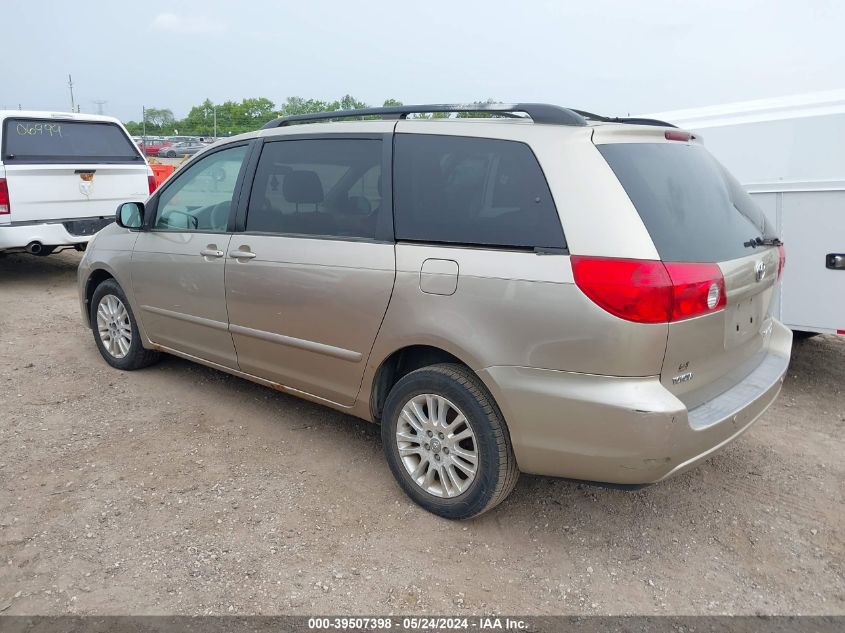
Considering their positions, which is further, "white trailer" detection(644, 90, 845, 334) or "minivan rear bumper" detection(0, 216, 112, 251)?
"minivan rear bumper" detection(0, 216, 112, 251)

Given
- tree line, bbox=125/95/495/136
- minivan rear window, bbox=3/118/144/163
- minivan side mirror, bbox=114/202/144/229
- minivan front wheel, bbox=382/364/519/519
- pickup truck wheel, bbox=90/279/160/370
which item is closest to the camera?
minivan front wheel, bbox=382/364/519/519

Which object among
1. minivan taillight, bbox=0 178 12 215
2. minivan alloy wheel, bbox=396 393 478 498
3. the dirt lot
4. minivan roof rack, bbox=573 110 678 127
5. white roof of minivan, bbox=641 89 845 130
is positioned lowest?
the dirt lot

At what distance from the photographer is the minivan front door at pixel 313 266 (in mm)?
3285

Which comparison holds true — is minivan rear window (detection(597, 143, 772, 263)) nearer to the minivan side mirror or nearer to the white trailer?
the white trailer

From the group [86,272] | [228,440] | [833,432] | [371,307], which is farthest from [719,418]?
[86,272]

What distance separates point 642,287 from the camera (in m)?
2.49

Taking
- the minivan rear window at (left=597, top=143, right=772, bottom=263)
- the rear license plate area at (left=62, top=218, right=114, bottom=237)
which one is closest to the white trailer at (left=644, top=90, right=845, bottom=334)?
the minivan rear window at (left=597, top=143, right=772, bottom=263)

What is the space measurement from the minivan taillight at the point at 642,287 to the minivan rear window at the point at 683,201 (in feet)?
0.27

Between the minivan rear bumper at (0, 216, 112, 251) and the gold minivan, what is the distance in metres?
4.75

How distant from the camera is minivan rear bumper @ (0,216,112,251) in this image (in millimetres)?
7473

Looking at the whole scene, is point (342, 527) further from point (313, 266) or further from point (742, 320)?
point (742, 320)

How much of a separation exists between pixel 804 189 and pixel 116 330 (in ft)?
16.0

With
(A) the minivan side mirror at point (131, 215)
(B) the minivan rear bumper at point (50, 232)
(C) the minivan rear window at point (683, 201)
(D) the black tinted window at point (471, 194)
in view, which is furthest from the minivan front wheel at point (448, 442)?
(B) the minivan rear bumper at point (50, 232)

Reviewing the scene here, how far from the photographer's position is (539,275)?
2668mm
